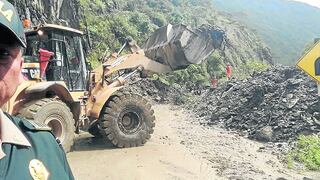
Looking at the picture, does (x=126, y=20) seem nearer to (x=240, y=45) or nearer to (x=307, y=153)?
(x=240, y=45)

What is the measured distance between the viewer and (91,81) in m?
9.86

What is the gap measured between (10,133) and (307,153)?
890cm

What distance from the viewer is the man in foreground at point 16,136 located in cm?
162

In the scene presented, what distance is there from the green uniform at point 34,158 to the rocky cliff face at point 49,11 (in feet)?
42.2

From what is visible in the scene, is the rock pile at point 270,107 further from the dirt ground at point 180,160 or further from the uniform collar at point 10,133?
the uniform collar at point 10,133

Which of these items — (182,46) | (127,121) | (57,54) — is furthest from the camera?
(182,46)

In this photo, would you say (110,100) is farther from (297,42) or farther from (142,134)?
(297,42)

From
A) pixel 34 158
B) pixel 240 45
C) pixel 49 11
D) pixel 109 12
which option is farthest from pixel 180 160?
pixel 240 45

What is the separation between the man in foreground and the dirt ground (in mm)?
5637

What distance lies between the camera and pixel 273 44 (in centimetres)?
6538

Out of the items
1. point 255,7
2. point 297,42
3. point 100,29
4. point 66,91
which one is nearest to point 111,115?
point 66,91

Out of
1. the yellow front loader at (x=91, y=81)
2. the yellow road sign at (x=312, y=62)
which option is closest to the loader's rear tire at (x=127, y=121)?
the yellow front loader at (x=91, y=81)

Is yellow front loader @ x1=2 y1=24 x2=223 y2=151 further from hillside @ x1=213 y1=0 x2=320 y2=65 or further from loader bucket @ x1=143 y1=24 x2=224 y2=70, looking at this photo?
hillside @ x1=213 y1=0 x2=320 y2=65

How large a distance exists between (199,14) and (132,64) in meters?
38.2
